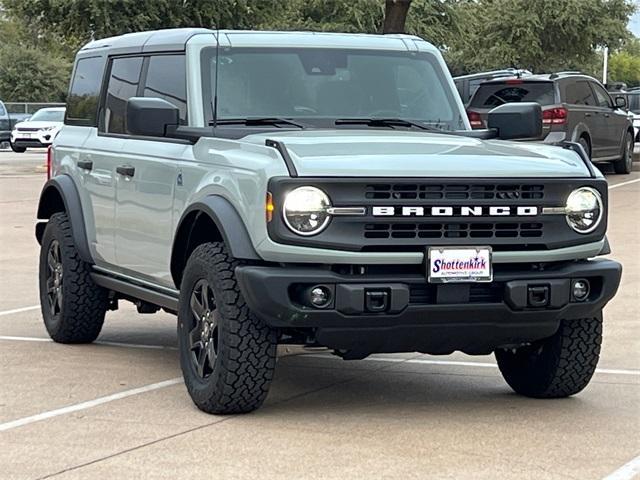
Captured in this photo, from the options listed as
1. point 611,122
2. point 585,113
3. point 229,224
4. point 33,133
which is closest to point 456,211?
point 229,224

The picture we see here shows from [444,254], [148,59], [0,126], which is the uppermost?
[148,59]

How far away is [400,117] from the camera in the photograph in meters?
8.22

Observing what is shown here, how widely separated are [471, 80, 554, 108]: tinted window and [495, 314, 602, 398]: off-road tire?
1582cm

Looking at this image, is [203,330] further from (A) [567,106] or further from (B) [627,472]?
(A) [567,106]

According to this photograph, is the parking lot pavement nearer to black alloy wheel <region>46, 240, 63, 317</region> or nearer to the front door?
black alloy wheel <region>46, 240, 63, 317</region>

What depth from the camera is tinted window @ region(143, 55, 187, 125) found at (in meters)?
8.12

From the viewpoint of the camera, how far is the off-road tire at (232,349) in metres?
6.72

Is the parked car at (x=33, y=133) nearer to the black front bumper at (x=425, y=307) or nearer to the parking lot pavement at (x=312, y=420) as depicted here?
the parking lot pavement at (x=312, y=420)

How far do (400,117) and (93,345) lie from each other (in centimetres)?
261

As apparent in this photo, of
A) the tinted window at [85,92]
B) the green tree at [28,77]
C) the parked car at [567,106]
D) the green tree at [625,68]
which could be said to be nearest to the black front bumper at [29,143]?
the parked car at [567,106]

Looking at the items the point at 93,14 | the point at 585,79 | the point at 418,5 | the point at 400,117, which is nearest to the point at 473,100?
the point at 585,79

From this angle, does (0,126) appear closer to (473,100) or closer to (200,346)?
(473,100)

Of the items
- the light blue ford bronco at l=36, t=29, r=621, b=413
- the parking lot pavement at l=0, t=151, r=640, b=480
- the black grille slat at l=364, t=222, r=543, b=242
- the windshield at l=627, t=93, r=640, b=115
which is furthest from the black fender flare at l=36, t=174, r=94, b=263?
the windshield at l=627, t=93, r=640, b=115

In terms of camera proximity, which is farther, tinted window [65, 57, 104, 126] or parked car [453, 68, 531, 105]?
parked car [453, 68, 531, 105]
